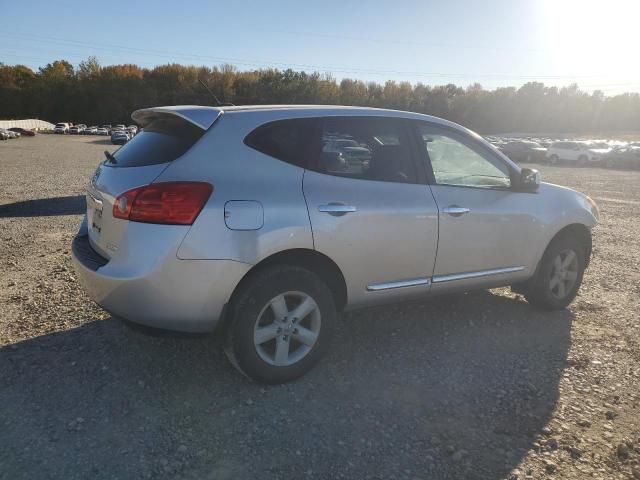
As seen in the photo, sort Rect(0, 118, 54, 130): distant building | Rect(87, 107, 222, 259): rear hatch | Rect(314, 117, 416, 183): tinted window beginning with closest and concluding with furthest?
1. Rect(87, 107, 222, 259): rear hatch
2. Rect(314, 117, 416, 183): tinted window
3. Rect(0, 118, 54, 130): distant building

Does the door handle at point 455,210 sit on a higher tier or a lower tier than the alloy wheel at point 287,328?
higher

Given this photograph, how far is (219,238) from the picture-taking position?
3.03 metres

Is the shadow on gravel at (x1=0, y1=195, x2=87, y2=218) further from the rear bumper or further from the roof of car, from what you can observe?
the rear bumper

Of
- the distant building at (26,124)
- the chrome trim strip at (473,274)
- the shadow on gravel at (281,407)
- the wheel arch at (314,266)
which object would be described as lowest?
the distant building at (26,124)

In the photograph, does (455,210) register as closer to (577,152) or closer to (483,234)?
(483,234)

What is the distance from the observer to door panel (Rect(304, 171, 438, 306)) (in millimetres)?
3410

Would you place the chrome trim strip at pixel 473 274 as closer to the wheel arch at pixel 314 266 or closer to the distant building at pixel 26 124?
the wheel arch at pixel 314 266

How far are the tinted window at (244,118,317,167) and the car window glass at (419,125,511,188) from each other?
3.43 ft

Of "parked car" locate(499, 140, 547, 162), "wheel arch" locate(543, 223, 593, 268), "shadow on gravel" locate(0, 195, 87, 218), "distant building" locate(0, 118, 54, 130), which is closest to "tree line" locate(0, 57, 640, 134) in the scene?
"distant building" locate(0, 118, 54, 130)

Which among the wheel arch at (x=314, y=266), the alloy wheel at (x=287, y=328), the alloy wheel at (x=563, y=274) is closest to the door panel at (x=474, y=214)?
the alloy wheel at (x=563, y=274)

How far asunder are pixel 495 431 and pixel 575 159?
36.7 meters

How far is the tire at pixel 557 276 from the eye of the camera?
→ 15.8 feet

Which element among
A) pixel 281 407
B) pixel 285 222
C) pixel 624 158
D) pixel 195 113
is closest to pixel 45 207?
pixel 195 113

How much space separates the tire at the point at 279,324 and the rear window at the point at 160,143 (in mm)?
920
